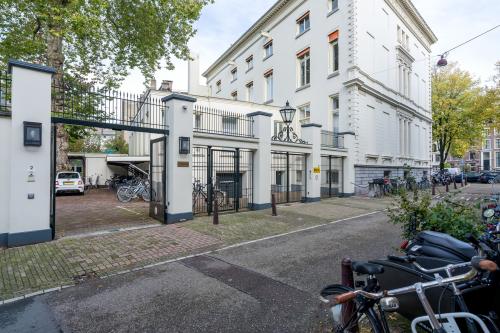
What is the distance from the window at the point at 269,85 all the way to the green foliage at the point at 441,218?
20482mm

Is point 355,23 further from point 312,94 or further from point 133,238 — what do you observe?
point 133,238

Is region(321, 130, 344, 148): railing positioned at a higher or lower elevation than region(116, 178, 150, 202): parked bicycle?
higher

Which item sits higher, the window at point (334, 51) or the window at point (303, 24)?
the window at point (303, 24)

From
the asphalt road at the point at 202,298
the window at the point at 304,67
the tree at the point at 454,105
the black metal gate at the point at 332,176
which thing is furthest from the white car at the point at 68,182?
the tree at the point at 454,105

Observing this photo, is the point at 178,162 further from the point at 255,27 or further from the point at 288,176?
the point at 255,27

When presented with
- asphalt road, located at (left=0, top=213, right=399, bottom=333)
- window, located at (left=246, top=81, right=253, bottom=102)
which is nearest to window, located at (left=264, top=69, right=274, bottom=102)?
window, located at (left=246, top=81, right=253, bottom=102)

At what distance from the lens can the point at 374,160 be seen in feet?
60.9

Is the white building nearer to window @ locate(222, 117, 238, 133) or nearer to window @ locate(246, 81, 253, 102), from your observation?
window @ locate(246, 81, 253, 102)

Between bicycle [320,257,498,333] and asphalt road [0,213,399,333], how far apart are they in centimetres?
88

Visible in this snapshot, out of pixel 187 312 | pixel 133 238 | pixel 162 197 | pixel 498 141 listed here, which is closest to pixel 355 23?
pixel 162 197

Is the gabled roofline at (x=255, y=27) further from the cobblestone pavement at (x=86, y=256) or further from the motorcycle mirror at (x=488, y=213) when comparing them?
the motorcycle mirror at (x=488, y=213)

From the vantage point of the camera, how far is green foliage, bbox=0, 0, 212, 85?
501 inches

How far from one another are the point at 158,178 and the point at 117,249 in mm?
3824

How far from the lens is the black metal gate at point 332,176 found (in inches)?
640
